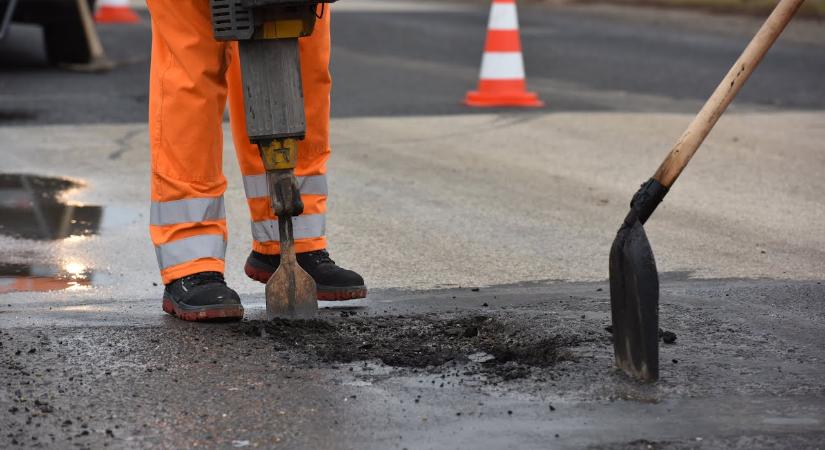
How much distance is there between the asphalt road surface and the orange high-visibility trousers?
24cm

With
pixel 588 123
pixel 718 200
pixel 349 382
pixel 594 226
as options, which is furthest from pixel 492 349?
pixel 588 123

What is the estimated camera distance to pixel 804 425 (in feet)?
9.19

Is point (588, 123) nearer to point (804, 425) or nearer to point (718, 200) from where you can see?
point (718, 200)

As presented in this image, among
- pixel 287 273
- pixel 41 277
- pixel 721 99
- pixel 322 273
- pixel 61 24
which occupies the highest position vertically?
pixel 721 99

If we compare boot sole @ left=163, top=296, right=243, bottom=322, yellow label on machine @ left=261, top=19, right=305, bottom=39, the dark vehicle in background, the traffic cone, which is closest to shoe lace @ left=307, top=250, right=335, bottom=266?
boot sole @ left=163, top=296, right=243, bottom=322

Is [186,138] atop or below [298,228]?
atop

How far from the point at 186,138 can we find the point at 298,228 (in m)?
0.51

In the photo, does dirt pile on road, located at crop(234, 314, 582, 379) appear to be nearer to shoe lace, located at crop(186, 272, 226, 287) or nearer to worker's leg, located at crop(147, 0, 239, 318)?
shoe lace, located at crop(186, 272, 226, 287)

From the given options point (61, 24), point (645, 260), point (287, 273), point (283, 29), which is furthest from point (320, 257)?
point (61, 24)

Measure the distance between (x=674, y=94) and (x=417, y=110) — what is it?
1.95 meters

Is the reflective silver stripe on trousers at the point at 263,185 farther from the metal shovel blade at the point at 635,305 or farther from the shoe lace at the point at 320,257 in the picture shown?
the metal shovel blade at the point at 635,305

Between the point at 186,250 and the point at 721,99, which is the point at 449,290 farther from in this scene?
the point at 721,99

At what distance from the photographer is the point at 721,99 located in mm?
3152

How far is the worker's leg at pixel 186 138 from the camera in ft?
11.9
